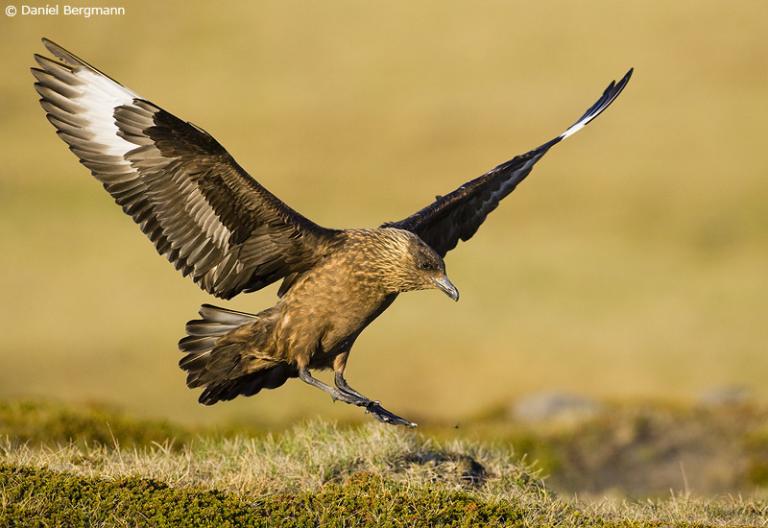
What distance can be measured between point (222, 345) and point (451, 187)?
19.8m

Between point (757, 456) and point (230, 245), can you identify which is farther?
point (757, 456)

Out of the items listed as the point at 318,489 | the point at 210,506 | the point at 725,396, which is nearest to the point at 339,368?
the point at 318,489

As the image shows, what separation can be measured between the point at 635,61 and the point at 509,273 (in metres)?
12.6

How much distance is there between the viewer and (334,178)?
91.6 feet

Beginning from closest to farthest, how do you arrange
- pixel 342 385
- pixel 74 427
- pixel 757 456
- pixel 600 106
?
pixel 342 385, pixel 600 106, pixel 74 427, pixel 757 456

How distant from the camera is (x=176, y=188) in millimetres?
6887

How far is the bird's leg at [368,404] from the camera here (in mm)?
6637

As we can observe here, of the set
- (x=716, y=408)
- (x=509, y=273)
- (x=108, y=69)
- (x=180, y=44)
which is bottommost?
(x=716, y=408)

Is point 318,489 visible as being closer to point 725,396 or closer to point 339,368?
point 339,368

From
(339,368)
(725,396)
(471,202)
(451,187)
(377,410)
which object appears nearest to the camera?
(377,410)

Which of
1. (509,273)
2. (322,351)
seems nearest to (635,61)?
(509,273)

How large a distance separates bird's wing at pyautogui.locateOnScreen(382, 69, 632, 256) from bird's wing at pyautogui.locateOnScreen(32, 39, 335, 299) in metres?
1.03

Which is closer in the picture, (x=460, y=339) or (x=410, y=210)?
(x=460, y=339)

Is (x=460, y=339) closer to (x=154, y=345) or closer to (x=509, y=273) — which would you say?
(x=509, y=273)
